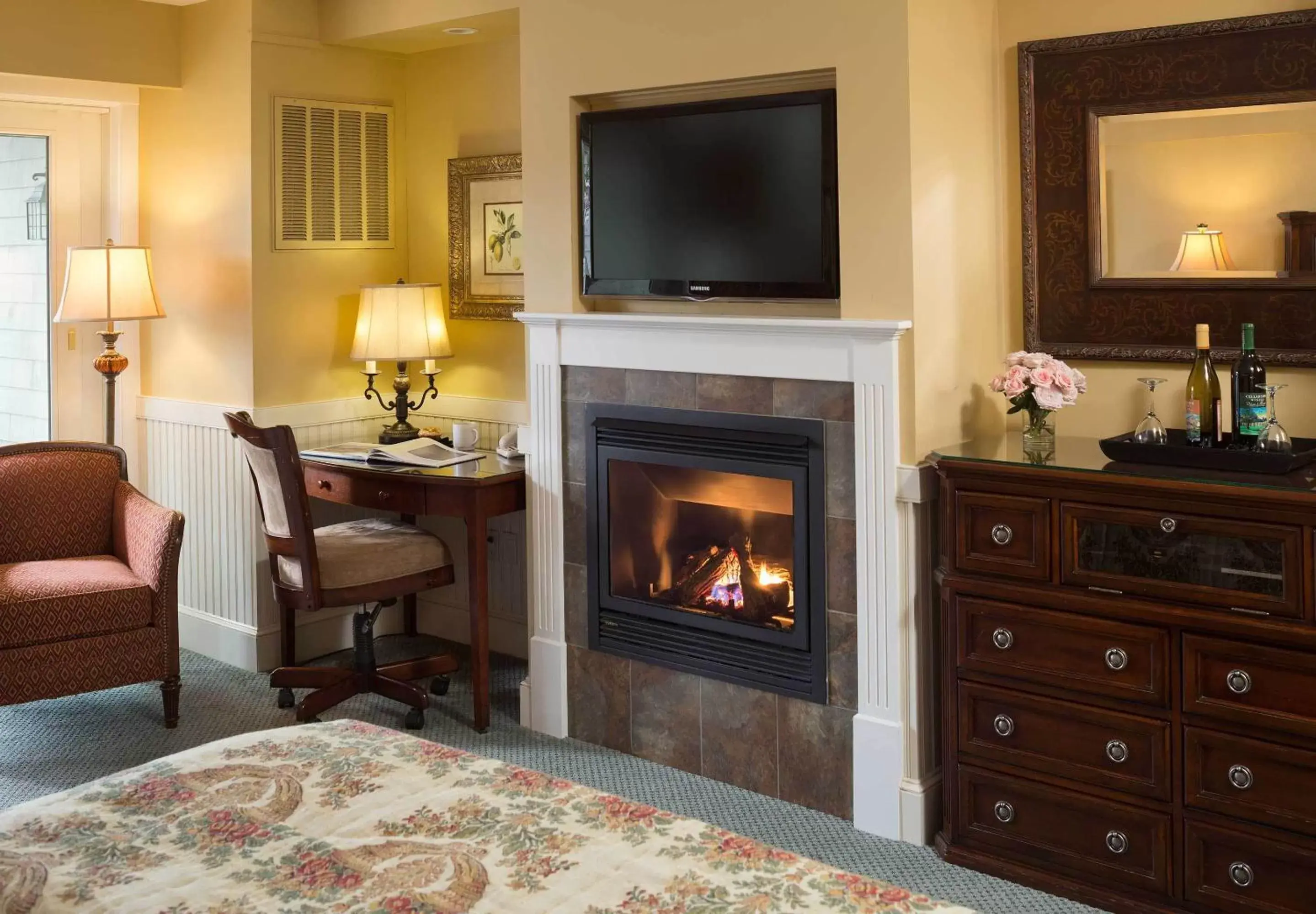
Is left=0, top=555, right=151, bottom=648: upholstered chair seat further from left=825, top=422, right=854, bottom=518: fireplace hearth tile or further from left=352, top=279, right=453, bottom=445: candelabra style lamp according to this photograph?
left=825, top=422, right=854, bottom=518: fireplace hearth tile

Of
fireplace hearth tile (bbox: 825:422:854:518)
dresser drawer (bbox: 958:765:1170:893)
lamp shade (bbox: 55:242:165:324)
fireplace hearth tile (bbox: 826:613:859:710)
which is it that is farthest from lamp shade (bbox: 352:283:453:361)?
dresser drawer (bbox: 958:765:1170:893)

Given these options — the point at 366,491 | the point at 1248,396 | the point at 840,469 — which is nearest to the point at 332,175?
the point at 366,491

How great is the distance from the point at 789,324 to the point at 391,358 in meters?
1.89

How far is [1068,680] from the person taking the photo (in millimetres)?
2990

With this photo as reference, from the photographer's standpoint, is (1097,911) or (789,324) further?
(789,324)

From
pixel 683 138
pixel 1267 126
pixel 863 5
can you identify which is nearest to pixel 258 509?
pixel 683 138

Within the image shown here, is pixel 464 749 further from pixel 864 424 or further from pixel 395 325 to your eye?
pixel 864 424

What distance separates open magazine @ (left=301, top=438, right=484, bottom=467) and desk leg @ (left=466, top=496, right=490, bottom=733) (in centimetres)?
34

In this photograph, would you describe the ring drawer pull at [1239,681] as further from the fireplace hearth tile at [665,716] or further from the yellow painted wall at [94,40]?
the yellow painted wall at [94,40]

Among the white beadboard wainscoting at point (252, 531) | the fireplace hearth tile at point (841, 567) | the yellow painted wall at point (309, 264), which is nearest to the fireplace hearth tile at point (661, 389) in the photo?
the fireplace hearth tile at point (841, 567)

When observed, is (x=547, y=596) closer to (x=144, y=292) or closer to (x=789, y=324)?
(x=789, y=324)

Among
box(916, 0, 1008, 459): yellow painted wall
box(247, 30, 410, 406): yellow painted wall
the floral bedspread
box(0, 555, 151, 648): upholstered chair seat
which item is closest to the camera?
the floral bedspread

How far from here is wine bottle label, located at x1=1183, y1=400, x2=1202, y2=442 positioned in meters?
3.01

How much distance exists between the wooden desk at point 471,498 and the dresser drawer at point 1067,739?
5.41 feet
